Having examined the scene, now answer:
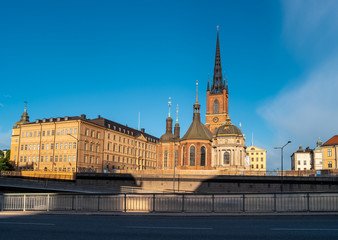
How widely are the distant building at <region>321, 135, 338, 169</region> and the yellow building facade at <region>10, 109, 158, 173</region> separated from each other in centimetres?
5501

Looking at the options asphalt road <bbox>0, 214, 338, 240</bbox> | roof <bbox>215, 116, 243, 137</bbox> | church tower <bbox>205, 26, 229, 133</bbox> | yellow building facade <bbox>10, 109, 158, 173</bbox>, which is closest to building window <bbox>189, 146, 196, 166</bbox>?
roof <bbox>215, 116, 243, 137</bbox>

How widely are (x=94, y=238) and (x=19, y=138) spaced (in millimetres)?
83397

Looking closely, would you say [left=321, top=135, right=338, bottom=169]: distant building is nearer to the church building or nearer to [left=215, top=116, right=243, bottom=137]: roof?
the church building

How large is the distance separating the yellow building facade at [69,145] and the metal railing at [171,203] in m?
50.9

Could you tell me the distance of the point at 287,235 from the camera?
1134 centimetres

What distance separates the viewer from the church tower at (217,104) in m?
108

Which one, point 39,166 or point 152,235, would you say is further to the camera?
point 39,166

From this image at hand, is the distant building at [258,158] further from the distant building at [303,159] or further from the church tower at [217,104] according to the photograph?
the church tower at [217,104]

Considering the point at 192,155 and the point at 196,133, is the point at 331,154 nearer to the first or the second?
the point at 196,133

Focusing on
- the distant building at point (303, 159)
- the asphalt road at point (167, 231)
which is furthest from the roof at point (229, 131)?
the asphalt road at point (167, 231)

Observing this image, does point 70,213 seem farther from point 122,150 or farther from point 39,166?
point 122,150

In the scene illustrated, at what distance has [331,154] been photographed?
8450 centimetres

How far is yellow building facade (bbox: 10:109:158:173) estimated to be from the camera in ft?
253

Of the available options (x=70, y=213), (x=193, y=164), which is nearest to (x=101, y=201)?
(x=70, y=213)
